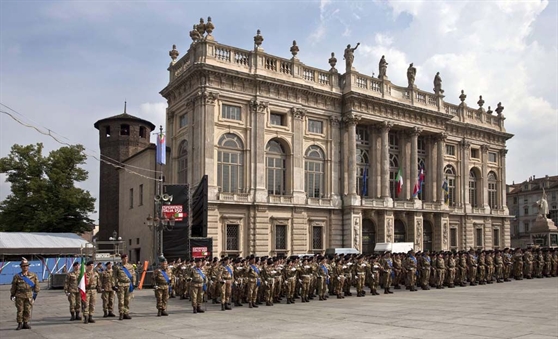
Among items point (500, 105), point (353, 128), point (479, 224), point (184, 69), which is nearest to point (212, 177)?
point (184, 69)

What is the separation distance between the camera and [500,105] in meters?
54.2

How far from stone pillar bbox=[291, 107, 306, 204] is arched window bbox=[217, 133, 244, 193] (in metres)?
3.69

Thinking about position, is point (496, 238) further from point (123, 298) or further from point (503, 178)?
point (123, 298)

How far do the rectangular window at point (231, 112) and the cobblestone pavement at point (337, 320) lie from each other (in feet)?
51.0

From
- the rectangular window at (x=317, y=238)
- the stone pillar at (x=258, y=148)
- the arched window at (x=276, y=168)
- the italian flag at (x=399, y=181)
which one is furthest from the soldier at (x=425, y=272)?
the italian flag at (x=399, y=181)

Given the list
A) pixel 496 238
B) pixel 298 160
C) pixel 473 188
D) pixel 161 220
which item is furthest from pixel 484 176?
pixel 161 220

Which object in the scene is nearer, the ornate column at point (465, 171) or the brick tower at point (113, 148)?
the ornate column at point (465, 171)

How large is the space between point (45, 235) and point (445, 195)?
98.2ft

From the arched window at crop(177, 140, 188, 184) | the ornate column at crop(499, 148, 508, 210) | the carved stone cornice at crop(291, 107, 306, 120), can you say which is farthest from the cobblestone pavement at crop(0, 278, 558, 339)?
the ornate column at crop(499, 148, 508, 210)

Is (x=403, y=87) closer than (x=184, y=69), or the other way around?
(x=184, y=69)

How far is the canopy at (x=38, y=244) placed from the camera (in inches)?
1436

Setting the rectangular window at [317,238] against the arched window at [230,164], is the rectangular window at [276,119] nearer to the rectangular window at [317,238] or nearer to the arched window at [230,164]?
the arched window at [230,164]

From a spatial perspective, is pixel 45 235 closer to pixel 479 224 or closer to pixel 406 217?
pixel 406 217

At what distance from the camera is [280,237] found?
122 feet
